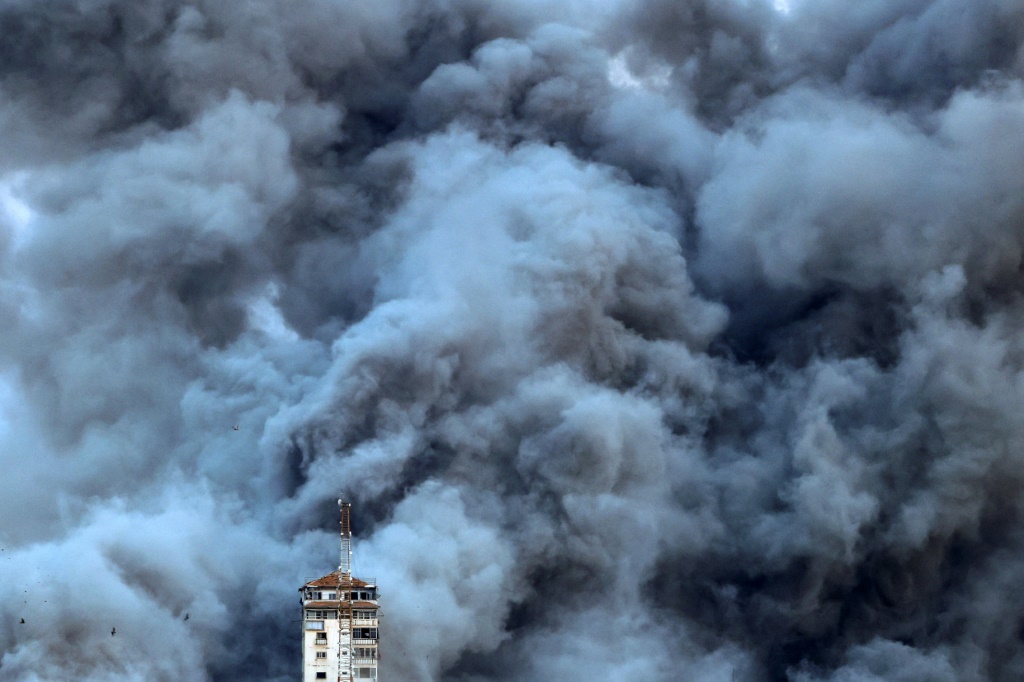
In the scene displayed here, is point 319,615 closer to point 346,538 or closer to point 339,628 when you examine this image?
point 339,628

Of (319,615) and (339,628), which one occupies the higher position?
(319,615)

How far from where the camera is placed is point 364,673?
13212cm

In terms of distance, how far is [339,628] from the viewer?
132500 millimetres

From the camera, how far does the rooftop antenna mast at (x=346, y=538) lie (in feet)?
442

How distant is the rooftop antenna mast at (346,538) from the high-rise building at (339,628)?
100 centimetres

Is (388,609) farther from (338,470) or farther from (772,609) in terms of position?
(772,609)

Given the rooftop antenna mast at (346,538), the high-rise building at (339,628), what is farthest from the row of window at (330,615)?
the rooftop antenna mast at (346,538)

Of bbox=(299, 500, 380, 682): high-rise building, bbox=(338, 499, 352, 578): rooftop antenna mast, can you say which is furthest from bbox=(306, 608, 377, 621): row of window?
bbox=(338, 499, 352, 578): rooftop antenna mast

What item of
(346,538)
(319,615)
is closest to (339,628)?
(319,615)

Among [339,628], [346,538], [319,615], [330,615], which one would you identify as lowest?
[339,628]

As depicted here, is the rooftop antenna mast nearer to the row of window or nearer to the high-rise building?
the high-rise building

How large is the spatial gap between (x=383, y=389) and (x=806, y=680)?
77.4 ft

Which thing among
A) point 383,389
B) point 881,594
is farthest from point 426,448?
point 881,594

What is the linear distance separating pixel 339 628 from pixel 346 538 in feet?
16.6
